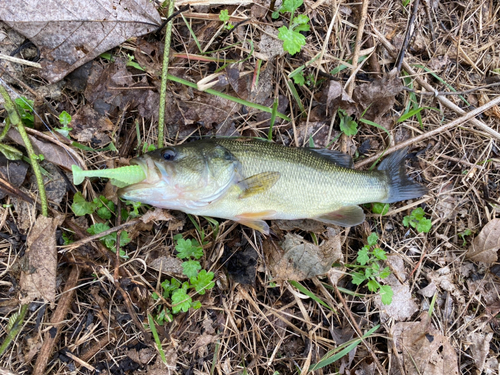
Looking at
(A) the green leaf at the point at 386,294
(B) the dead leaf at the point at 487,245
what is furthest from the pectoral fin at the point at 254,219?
(B) the dead leaf at the point at 487,245

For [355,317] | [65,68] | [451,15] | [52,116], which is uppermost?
[451,15]

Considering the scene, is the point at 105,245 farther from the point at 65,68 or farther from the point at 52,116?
the point at 65,68

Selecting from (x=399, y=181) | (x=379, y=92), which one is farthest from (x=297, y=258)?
(x=379, y=92)

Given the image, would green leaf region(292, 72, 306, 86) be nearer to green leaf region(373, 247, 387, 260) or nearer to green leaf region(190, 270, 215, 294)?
green leaf region(373, 247, 387, 260)

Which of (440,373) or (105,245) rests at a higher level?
(105,245)

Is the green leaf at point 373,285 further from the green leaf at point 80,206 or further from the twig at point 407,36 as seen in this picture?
the green leaf at point 80,206

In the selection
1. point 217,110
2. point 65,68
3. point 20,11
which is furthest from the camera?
point 217,110

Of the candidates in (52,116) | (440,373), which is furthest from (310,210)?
(52,116)
